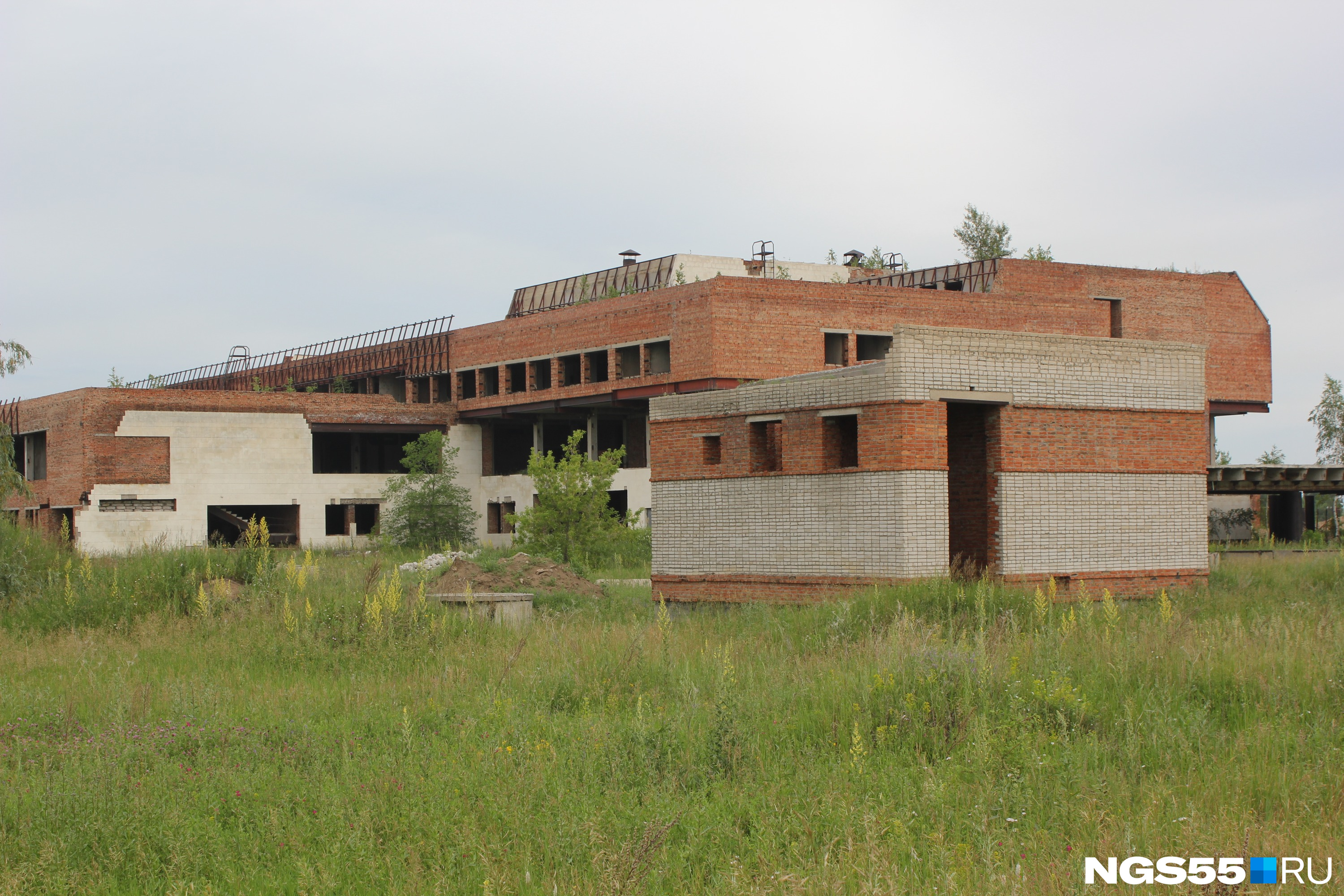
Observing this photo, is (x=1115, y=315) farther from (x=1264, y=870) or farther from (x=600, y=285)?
(x=1264, y=870)

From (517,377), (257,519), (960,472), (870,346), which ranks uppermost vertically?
(870,346)

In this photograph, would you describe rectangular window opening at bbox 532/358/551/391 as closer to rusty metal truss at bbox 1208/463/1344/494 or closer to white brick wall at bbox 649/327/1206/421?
rusty metal truss at bbox 1208/463/1344/494

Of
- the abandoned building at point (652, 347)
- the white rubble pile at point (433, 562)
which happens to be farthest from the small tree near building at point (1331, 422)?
the white rubble pile at point (433, 562)

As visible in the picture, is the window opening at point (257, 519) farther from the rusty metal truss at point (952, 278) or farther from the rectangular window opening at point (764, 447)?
the rectangular window opening at point (764, 447)

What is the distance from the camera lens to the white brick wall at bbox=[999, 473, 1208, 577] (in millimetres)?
16250

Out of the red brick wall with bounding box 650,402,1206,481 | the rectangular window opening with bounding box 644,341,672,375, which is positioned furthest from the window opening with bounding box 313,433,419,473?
the red brick wall with bounding box 650,402,1206,481

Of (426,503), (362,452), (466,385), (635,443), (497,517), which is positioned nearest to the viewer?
(426,503)

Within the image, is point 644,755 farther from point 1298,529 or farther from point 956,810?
point 1298,529

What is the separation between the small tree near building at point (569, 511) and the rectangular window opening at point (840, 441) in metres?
15.0

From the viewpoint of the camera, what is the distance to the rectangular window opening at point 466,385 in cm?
4719

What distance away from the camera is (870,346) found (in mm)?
40250

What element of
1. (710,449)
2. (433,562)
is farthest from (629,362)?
(710,449)

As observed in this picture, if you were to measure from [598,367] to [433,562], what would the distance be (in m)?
15.1

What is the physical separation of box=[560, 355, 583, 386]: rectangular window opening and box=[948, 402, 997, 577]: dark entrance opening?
80.6 feet
